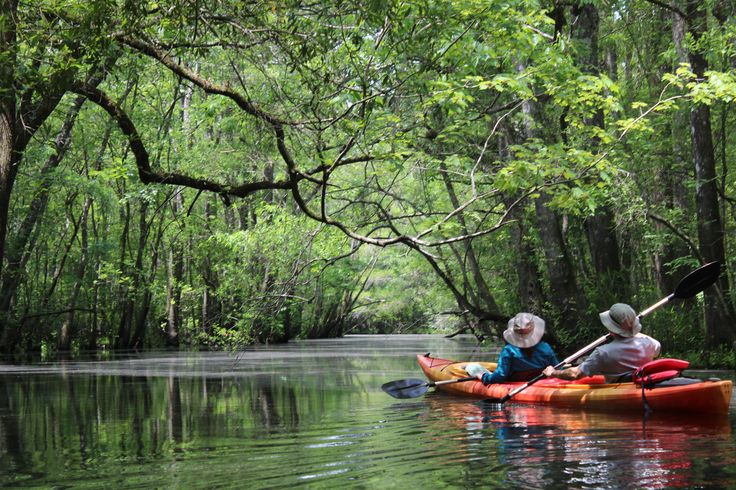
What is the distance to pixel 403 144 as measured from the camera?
1175 cm

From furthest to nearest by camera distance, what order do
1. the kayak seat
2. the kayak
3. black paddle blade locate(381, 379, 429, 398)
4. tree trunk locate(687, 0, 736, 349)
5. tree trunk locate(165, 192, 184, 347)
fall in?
tree trunk locate(165, 192, 184, 347) < tree trunk locate(687, 0, 736, 349) < black paddle blade locate(381, 379, 429, 398) < the kayak seat < the kayak

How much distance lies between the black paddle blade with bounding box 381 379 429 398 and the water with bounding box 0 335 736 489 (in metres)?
0.16

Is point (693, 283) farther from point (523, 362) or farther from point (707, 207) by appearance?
point (707, 207)

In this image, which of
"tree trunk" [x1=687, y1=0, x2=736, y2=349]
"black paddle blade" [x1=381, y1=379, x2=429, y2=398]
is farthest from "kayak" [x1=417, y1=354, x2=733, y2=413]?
"tree trunk" [x1=687, y1=0, x2=736, y2=349]

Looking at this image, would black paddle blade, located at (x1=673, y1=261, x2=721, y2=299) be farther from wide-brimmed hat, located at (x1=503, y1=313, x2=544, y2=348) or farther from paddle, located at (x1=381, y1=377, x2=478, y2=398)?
paddle, located at (x1=381, y1=377, x2=478, y2=398)

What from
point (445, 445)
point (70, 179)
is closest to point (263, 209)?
point (70, 179)

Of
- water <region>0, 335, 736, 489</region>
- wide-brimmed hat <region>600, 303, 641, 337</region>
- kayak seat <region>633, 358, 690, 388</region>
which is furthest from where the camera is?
wide-brimmed hat <region>600, 303, 641, 337</region>

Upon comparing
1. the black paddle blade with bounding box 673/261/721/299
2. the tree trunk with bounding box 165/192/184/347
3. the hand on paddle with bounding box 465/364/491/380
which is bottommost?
the hand on paddle with bounding box 465/364/491/380

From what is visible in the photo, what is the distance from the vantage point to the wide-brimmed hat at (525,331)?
9.04 m

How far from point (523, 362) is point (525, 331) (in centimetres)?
43

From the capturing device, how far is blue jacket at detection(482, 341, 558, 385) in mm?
9234

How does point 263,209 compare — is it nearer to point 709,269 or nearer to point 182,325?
point 182,325

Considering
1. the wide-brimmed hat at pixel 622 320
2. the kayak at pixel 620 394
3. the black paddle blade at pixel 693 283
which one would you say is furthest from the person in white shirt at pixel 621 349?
the black paddle blade at pixel 693 283

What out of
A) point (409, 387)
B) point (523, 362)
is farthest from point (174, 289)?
point (523, 362)
